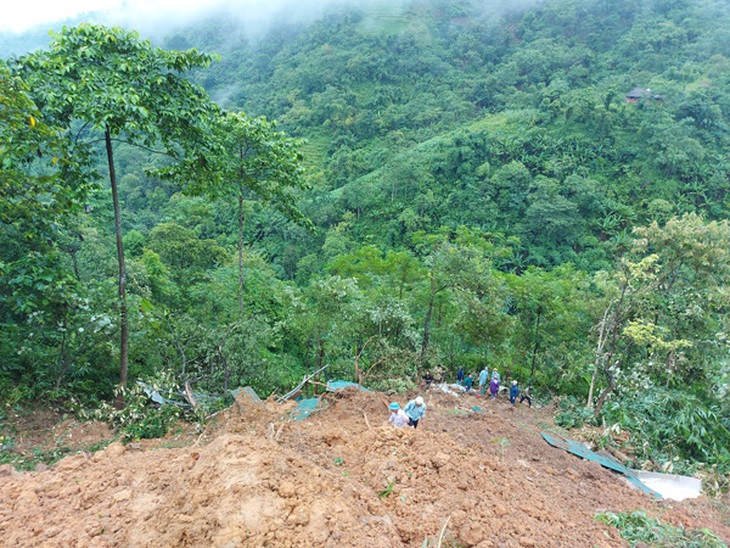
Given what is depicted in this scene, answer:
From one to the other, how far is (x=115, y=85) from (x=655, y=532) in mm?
8308

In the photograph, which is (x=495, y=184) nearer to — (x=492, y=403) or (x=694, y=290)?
(x=694, y=290)

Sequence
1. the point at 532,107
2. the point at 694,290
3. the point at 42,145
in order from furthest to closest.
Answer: the point at 532,107
the point at 694,290
the point at 42,145

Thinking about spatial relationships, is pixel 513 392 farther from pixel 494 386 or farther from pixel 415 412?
pixel 415 412

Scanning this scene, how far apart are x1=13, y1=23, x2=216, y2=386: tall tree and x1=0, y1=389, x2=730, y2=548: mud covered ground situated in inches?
170

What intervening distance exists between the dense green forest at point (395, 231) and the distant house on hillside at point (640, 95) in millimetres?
534

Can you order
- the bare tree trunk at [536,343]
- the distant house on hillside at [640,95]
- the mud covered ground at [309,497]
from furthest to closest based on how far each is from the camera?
the distant house on hillside at [640,95] → the bare tree trunk at [536,343] → the mud covered ground at [309,497]

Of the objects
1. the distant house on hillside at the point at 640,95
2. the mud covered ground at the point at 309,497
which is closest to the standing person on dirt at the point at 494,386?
the mud covered ground at the point at 309,497

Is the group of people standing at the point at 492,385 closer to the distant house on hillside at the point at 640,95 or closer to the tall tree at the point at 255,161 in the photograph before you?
the tall tree at the point at 255,161

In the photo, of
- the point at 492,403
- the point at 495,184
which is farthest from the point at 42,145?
the point at 495,184

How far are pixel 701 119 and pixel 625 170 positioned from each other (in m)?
7.46

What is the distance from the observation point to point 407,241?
109 feet

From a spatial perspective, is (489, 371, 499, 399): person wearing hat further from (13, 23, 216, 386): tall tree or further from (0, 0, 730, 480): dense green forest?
(13, 23, 216, 386): tall tree

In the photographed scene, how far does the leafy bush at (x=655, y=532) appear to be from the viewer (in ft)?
14.6

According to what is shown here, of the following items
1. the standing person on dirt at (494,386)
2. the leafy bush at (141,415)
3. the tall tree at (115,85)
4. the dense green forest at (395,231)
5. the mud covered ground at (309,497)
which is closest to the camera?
the mud covered ground at (309,497)
